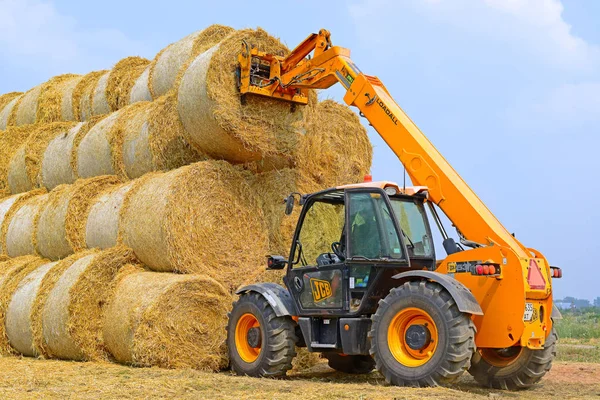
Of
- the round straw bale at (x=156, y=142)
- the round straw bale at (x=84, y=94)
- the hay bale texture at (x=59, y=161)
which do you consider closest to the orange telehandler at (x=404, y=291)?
the round straw bale at (x=156, y=142)

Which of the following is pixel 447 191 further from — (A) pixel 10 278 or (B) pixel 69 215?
(A) pixel 10 278

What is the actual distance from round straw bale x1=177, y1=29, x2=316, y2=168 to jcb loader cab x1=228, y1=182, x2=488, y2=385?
144 cm

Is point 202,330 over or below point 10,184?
below

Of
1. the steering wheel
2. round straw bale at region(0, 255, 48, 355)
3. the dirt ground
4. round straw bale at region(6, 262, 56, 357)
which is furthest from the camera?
round straw bale at region(0, 255, 48, 355)

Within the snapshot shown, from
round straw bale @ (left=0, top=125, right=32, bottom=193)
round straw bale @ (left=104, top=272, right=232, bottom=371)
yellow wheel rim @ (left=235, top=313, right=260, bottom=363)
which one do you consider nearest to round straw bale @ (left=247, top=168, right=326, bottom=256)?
round straw bale @ (left=104, top=272, right=232, bottom=371)

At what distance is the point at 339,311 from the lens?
25.1 feet

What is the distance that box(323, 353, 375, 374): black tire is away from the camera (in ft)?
29.3

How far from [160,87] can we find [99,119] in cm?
144

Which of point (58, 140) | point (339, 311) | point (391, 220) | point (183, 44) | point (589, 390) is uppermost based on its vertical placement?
point (183, 44)

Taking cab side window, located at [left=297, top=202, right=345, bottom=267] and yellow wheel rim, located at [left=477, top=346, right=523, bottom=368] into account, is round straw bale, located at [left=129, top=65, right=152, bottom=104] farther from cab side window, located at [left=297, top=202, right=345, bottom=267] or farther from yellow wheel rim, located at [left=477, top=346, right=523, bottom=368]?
yellow wheel rim, located at [left=477, top=346, right=523, bottom=368]

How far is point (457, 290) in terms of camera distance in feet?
21.8

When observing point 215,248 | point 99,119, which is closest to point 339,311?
point 215,248

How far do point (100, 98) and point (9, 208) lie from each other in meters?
2.41

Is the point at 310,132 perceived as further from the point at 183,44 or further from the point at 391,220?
the point at 391,220
